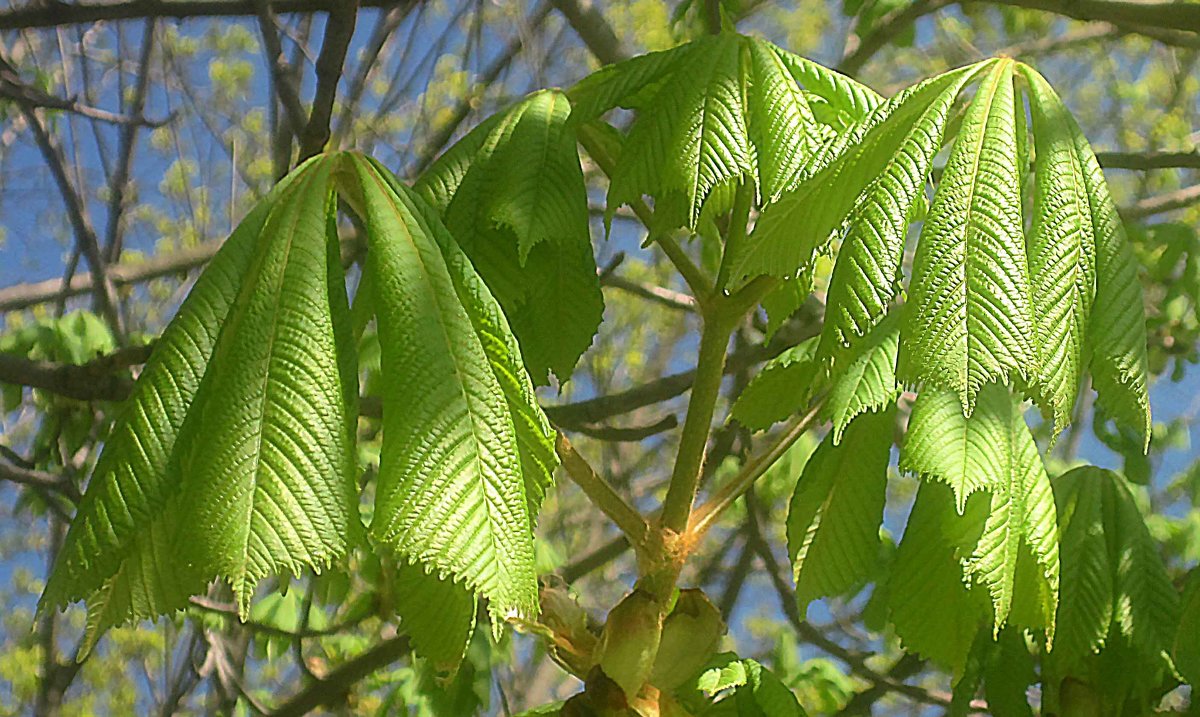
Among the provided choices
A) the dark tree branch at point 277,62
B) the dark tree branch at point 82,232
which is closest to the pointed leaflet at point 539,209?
the dark tree branch at point 277,62

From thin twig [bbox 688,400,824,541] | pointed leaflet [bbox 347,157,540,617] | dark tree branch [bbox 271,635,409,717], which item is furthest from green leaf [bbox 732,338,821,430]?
dark tree branch [bbox 271,635,409,717]

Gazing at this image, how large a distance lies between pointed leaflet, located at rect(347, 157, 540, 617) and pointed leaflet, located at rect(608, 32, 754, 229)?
0.62ft

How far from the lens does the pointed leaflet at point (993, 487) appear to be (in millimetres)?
908

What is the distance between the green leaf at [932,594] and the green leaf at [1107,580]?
0.22 metres

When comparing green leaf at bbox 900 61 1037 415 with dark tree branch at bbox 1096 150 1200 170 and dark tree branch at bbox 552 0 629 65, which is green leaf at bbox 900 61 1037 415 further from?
dark tree branch at bbox 552 0 629 65

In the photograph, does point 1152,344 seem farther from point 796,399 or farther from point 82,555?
point 82,555

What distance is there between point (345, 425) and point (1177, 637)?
34.2 inches

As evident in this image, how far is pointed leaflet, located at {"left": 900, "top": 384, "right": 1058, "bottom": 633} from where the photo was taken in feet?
2.98

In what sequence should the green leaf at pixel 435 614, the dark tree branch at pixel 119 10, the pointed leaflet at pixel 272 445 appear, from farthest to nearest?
the dark tree branch at pixel 119 10 < the green leaf at pixel 435 614 < the pointed leaflet at pixel 272 445

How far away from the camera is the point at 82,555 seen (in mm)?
653

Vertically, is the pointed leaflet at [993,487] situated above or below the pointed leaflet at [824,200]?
below

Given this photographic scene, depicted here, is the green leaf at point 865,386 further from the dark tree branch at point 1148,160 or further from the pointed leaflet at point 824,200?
the dark tree branch at point 1148,160

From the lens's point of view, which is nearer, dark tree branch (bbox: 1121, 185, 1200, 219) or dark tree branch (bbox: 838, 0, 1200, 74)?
dark tree branch (bbox: 838, 0, 1200, 74)

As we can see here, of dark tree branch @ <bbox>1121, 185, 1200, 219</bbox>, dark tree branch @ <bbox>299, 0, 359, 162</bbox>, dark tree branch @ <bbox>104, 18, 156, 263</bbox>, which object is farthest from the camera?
dark tree branch @ <bbox>104, 18, 156, 263</bbox>
